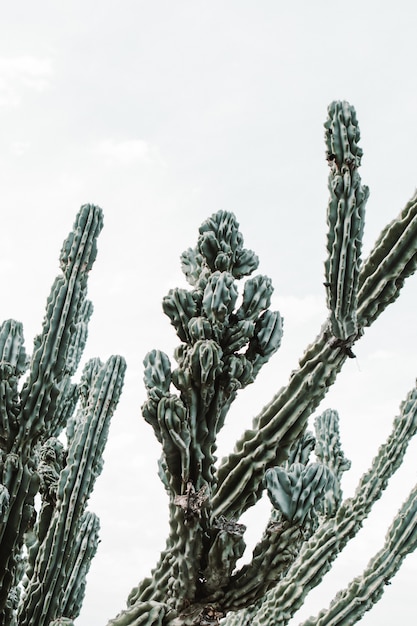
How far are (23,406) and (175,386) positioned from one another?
1.30m

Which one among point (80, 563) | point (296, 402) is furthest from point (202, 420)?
point (80, 563)

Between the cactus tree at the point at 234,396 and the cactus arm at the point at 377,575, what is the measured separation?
8.66 feet

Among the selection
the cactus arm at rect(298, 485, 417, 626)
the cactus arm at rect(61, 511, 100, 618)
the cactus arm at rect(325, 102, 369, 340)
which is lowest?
the cactus arm at rect(61, 511, 100, 618)

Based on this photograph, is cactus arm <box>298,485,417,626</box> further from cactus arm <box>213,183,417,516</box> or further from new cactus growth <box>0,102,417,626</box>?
cactus arm <box>213,183,417,516</box>

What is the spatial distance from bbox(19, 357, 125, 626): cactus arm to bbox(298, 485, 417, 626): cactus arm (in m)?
2.08

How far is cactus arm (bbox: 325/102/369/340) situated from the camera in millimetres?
2982

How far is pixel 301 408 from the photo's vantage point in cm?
305

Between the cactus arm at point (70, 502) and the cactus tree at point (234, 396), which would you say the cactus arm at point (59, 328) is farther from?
the cactus tree at point (234, 396)

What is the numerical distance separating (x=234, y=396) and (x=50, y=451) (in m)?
1.86

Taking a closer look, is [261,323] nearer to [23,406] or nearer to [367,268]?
[367,268]

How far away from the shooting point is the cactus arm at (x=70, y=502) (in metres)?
3.77

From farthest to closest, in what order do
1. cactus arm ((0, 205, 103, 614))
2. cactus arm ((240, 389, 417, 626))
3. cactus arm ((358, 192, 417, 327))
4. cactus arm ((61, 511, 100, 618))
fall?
cactus arm ((240, 389, 417, 626)) → cactus arm ((61, 511, 100, 618)) → cactus arm ((0, 205, 103, 614)) → cactus arm ((358, 192, 417, 327))

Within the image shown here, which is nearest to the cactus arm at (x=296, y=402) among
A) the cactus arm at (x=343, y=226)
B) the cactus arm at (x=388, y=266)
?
the cactus arm at (x=388, y=266)

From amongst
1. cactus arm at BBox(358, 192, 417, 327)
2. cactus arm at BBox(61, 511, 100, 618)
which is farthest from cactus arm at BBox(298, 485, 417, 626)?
cactus arm at BBox(358, 192, 417, 327)
